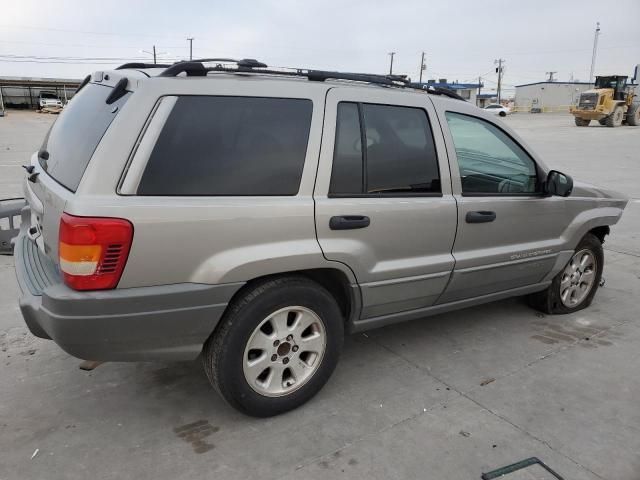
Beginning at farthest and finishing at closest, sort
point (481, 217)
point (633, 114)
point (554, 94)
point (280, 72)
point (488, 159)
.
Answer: point (554, 94)
point (633, 114)
point (488, 159)
point (481, 217)
point (280, 72)

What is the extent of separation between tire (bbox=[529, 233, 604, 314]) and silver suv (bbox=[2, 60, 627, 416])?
3.16 feet

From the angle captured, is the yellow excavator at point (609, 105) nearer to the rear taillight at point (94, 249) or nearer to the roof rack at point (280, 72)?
the roof rack at point (280, 72)

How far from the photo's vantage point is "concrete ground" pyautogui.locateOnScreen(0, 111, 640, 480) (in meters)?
2.53

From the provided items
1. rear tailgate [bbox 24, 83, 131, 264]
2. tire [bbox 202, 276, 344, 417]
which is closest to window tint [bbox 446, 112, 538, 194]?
tire [bbox 202, 276, 344, 417]

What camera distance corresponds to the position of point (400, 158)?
3.18 metres

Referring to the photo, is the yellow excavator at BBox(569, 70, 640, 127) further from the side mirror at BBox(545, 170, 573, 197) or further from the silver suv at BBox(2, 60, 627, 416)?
the silver suv at BBox(2, 60, 627, 416)

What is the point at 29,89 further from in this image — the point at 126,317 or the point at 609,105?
the point at 126,317

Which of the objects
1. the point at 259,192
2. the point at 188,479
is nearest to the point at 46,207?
the point at 259,192

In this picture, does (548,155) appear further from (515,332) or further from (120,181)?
(120,181)

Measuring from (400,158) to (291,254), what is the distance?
1002mm

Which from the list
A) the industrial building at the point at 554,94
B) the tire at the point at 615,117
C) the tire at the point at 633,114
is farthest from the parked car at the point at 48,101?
the industrial building at the point at 554,94

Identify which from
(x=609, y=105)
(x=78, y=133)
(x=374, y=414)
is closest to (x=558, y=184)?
(x=374, y=414)

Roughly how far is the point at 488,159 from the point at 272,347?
208cm

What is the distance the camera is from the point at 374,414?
295 centimetres
